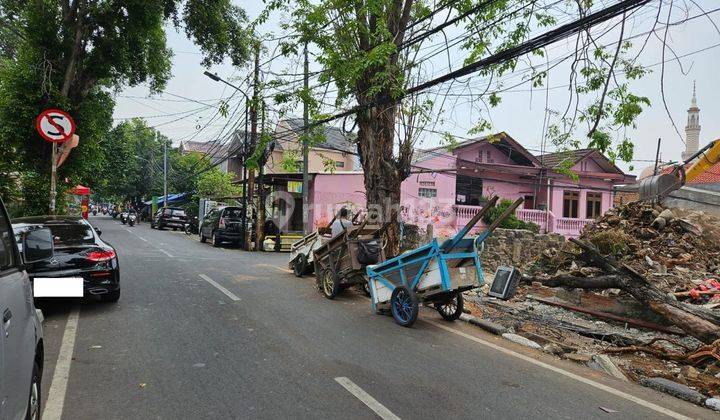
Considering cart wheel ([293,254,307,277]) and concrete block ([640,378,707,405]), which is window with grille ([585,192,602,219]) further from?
concrete block ([640,378,707,405])

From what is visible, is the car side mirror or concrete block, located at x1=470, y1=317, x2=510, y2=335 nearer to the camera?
the car side mirror

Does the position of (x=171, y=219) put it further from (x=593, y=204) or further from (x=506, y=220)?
(x=593, y=204)

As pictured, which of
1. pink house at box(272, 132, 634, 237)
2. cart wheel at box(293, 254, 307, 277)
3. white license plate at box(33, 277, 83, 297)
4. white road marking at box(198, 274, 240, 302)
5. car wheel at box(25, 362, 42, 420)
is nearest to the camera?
car wheel at box(25, 362, 42, 420)

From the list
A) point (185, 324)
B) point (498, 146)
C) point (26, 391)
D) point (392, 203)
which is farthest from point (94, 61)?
point (498, 146)

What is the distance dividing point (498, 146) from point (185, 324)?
23962mm

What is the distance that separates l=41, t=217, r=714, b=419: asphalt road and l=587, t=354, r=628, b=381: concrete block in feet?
0.98

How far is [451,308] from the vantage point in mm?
8055

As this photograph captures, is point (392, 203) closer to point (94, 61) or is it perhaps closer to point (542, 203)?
point (94, 61)

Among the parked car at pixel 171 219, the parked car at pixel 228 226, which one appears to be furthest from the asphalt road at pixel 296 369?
the parked car at pixel 171 219

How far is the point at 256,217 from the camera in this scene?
21.5 m

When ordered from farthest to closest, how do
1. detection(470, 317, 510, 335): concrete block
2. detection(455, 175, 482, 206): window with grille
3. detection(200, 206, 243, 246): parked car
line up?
detection(455, 175, 482, 206): window with grille → detection(200, 206, 243, 246): parked car → detection(470, 317, 510, 335): concrete block

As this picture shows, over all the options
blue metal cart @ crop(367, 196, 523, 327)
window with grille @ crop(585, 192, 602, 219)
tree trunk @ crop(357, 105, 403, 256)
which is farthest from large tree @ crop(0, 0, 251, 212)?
window with grille @ crop(585, 192, 602, 219)

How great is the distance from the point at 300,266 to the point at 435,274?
19.5 feet

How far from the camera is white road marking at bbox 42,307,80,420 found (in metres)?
3.90
